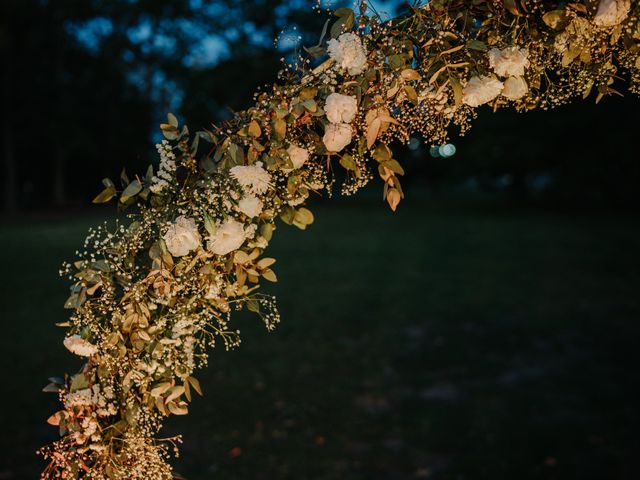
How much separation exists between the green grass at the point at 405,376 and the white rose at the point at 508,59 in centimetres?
354

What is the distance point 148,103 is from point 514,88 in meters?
31.3

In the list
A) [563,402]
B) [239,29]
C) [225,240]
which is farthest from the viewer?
[239,29]

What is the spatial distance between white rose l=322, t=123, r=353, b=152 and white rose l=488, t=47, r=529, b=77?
0.50m

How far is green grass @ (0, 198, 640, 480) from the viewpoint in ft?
15.1

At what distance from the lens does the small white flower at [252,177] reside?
1.72 meters

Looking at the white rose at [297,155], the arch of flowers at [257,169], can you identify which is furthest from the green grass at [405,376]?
the white rose at [297,155]

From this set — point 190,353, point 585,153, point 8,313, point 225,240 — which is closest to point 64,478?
point 190,353

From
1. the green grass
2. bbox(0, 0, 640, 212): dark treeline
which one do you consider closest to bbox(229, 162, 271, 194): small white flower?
the green grass

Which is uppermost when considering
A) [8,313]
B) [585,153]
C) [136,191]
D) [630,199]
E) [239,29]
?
[239,29]

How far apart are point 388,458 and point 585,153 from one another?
23.1 metres

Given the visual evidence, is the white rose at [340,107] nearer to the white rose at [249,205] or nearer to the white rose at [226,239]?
the white rose at [249,205]

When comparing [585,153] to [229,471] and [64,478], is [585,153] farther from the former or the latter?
[64,478]

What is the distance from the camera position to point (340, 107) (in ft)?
5.46

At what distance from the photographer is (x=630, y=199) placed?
24312 mm
